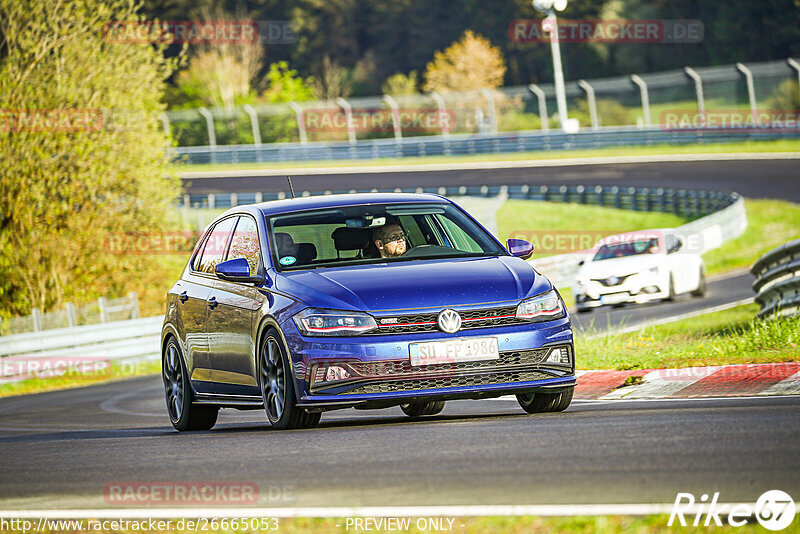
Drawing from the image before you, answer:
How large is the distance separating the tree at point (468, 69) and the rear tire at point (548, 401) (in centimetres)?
7561

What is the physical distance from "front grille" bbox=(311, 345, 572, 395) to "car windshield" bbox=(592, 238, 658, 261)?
15456mm

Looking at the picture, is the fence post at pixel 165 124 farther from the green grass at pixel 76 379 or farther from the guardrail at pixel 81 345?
the green grass at pixel 76 379

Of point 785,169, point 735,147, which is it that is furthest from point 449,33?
point 785,169

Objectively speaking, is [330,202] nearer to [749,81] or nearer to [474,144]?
[749,81]

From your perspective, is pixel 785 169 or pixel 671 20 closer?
pixel 785 169

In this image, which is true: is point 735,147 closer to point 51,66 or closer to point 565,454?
point 51,66

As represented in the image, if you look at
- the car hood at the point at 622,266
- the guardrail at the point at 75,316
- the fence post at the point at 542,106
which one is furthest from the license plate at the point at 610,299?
the fence post at the point at 542,106

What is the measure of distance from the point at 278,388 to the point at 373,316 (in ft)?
3.18

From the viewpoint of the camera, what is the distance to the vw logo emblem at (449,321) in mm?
8484

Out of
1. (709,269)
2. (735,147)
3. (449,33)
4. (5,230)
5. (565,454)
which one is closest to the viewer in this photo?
(565,454)

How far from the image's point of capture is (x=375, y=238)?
985 centimetres

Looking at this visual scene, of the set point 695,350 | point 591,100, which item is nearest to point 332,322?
point 695,350

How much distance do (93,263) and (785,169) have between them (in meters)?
22.9

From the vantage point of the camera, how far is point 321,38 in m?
100
